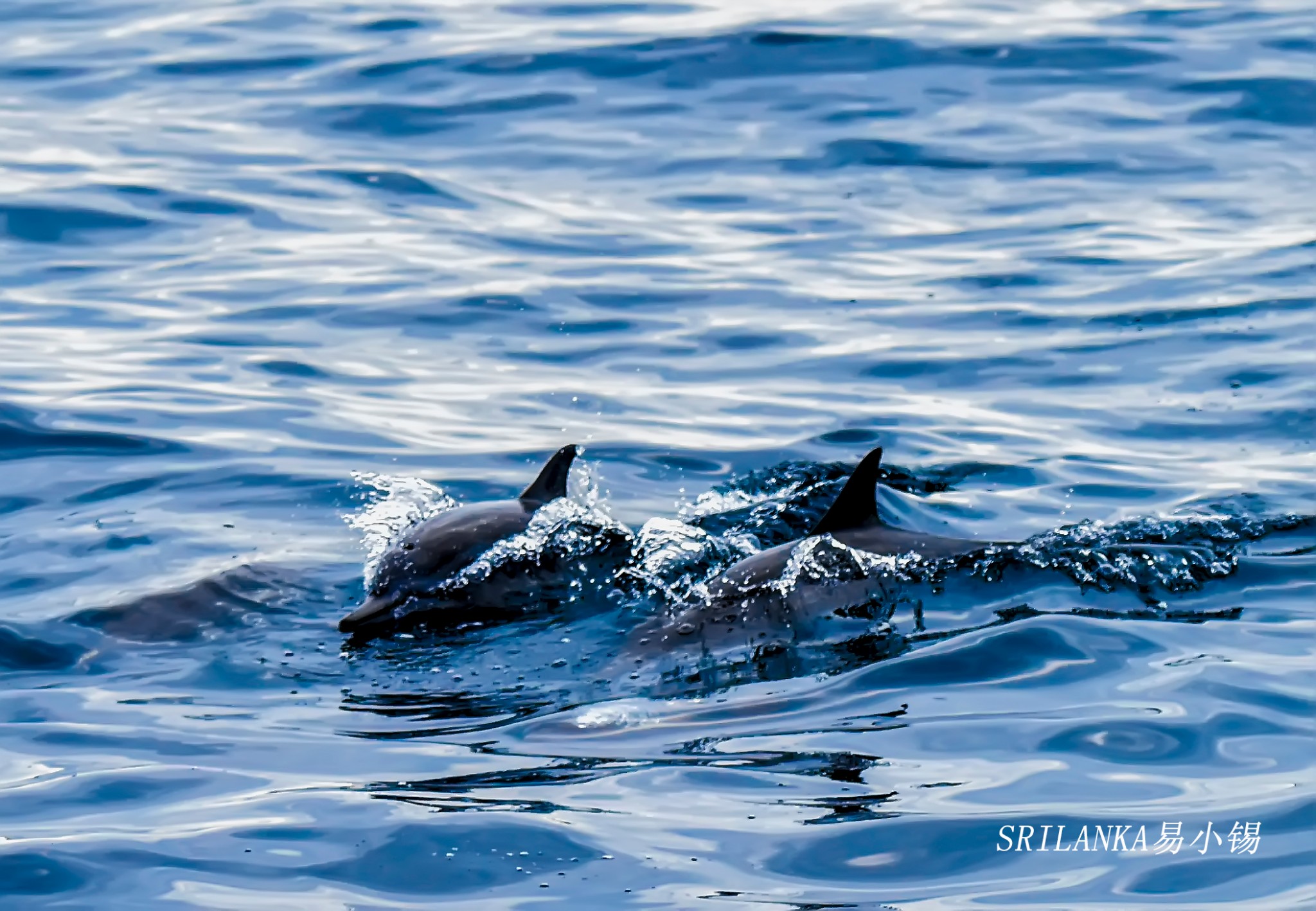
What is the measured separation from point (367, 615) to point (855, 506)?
206 cm

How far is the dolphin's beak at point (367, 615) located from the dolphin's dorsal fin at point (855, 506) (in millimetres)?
1793

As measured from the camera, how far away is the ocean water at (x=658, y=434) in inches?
227

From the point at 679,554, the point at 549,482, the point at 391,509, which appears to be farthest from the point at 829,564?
the point at 391,509

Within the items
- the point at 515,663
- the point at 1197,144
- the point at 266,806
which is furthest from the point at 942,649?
the point at 1197,144

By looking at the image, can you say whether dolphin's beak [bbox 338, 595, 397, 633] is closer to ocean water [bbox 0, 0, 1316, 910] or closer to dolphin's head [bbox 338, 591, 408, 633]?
dolphin's head [bbox 338, 591, 408, 633]

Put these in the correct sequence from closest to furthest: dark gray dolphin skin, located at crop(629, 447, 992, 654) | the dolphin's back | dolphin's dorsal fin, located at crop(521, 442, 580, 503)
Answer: dark gray dolphin skin, located at crop(629, 447, 992, 654) < the dolphin's back < dolphin's dorsal fin, located at crop(521, 442, 580, 503)

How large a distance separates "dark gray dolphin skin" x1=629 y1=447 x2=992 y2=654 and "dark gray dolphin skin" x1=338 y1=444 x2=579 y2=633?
949 millimetres

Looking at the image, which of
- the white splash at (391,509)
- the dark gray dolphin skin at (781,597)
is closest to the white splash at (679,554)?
the dark gray dolphin skin at (781,597)

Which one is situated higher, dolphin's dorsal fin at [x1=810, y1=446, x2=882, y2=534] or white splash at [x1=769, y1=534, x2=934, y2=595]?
dolphin's dorsal fin at [x1=810, y1=446, x2=882, y2=534]

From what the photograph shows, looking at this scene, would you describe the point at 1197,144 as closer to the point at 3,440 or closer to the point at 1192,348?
the point at 1192,348

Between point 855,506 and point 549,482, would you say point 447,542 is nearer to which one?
point 549,482

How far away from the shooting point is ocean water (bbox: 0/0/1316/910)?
5.75 m

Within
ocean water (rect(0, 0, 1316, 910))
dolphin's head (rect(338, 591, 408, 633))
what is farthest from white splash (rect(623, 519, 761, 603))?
dolphin's head (rect(338, 591, 408, 633))

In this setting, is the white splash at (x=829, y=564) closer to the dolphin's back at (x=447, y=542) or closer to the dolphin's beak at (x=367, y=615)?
the dolphin's back at (x=447, y=542)
